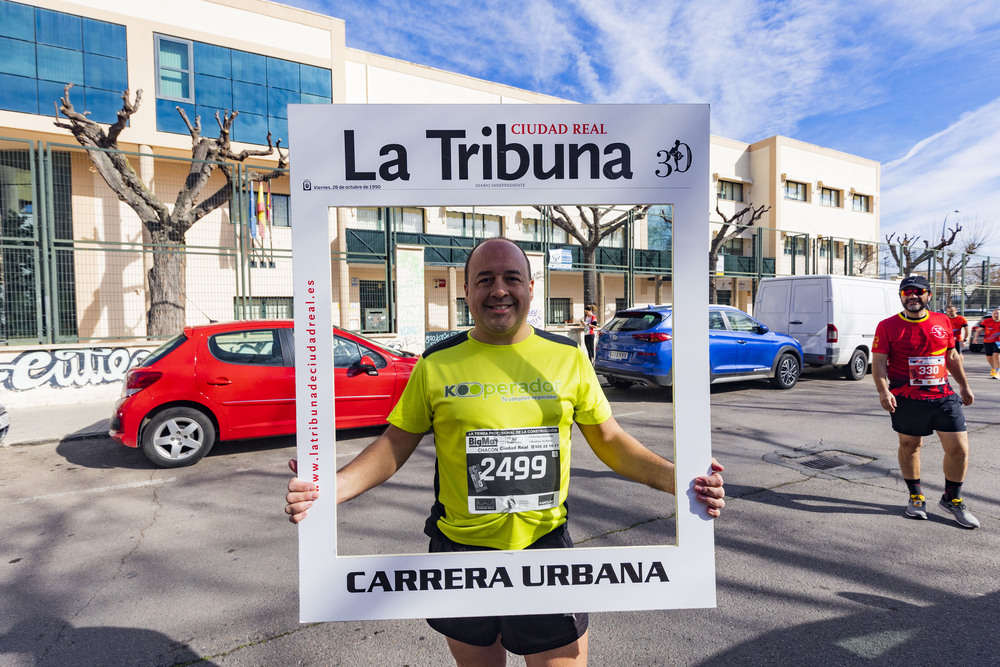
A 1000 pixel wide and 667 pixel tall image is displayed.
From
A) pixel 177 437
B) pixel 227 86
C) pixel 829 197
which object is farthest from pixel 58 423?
pixel 829 197

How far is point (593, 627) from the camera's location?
257cm

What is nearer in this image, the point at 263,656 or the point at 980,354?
the point at 263,656

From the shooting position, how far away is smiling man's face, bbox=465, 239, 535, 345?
1.46m

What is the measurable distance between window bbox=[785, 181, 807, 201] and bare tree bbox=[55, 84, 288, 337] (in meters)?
30.4

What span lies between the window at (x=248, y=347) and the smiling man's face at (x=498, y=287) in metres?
5.15

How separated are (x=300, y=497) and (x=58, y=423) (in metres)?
8.58

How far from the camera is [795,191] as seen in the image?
31.5 metres

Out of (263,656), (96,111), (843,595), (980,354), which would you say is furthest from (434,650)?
(980,354)

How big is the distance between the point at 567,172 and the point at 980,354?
77.5ft

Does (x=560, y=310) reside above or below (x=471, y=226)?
below

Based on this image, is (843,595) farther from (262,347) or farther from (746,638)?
(262,347)

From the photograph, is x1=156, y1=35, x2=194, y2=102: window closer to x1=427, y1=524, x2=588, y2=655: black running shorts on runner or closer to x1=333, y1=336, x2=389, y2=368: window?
x1=333, y1=336, x2=389, y2=368: window

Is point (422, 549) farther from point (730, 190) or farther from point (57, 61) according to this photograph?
point (730, 190)

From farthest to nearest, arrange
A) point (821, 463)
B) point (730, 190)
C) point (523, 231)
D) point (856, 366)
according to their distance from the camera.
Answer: point (730, 190)
point (523, 231)
point (856, 366)
point (821, 463)
